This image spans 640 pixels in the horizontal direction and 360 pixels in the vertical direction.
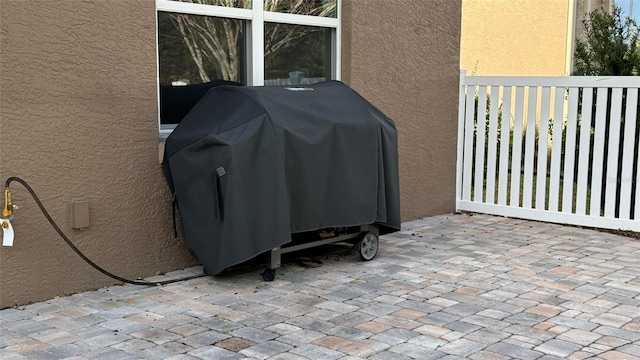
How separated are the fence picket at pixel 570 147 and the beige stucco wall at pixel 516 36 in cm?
522

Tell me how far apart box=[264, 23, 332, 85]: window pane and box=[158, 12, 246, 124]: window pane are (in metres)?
0.35

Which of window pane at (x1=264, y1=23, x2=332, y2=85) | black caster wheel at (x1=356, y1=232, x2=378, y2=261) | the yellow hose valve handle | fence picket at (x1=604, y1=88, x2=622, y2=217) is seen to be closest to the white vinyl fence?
fence picket at (x1=604, y1=88, x2=622, y2=217)

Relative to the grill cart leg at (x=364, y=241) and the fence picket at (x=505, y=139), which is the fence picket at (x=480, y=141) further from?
the grill cart leg at (x=364, y=241)

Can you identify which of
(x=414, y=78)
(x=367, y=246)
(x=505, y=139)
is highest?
(x=414, y=78)

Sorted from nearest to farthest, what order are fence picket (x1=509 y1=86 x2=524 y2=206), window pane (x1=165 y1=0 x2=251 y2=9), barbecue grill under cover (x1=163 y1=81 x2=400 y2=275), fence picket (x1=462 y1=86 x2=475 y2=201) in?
barbecue grill under cover (x1=163 y1=81 x2=400 y2=275) < window pane (x1=165 y1=0 x2=251 y2=9) < fence picket (x1=509 y1=86 x2=524 y2=206) < fence picket (x1=462 y1=86 x2=475 y2=201)

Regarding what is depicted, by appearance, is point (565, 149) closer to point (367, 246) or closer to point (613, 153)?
point (613, 153)

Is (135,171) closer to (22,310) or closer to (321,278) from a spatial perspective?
(22,310)

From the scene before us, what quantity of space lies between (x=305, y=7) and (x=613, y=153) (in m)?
3.46

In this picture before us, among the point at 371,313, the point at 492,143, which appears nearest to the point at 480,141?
the point at 492,143

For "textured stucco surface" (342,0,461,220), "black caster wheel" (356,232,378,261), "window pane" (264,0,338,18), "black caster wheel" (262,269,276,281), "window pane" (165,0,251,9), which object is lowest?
"black caster wheel" (262,269,276,281)

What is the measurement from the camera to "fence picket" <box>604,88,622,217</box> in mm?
7365

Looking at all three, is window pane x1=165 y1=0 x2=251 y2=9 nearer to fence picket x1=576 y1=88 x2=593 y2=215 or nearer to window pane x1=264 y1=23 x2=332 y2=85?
window pane x1=264 y1=23 x2=332 y2=85

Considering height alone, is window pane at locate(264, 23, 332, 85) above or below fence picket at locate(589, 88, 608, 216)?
above

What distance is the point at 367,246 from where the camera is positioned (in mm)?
6082
